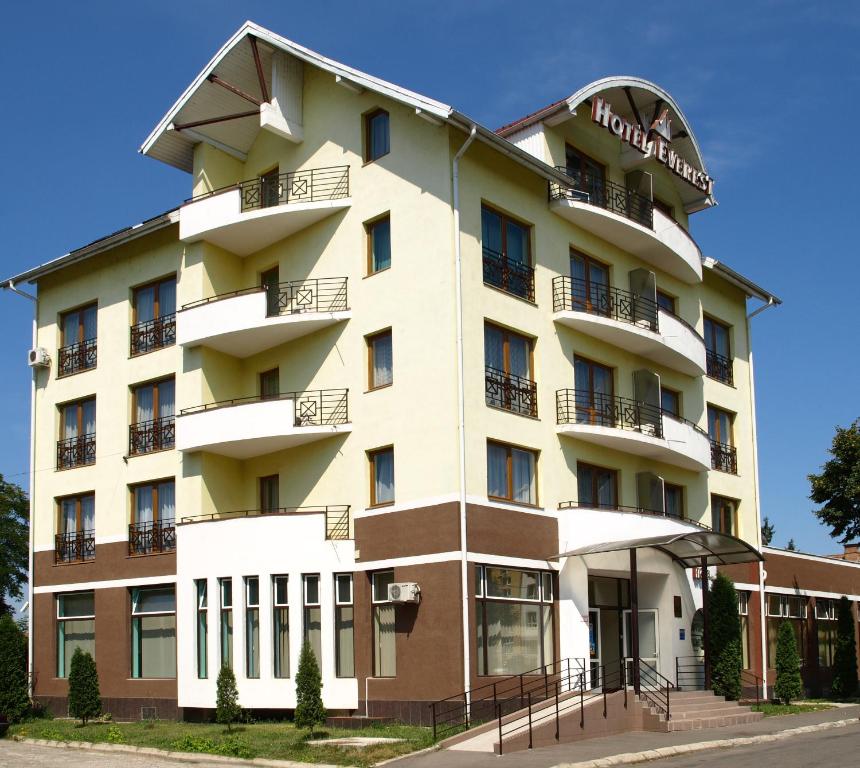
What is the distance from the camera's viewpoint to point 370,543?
87.6 ft

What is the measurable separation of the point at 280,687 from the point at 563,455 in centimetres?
854

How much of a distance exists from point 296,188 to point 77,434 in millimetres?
10271

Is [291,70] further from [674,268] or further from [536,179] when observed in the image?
[674,268]

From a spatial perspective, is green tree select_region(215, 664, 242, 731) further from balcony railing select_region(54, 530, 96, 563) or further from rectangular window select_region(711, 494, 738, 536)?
rectangular window select_region(711, 494, 738, 536)

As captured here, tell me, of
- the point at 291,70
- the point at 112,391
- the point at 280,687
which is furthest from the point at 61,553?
the point at 291,70

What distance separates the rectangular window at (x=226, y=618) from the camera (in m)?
28.0

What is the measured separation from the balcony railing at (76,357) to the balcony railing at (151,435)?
2.91m

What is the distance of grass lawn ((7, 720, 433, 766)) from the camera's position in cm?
2170

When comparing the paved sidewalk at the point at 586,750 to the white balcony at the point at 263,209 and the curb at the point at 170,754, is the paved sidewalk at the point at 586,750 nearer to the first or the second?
the curb at the point at 170,754

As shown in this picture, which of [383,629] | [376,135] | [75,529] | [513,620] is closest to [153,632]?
[75,529]

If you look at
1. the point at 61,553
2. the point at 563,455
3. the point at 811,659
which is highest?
the point at 563,455

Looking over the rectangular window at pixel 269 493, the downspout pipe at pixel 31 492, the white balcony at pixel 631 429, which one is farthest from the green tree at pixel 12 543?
the white balcony at pixel 631 429

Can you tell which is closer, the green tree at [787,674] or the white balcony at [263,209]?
the white balcony at [263,209]

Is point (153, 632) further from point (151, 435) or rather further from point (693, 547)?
point (693, 547)
